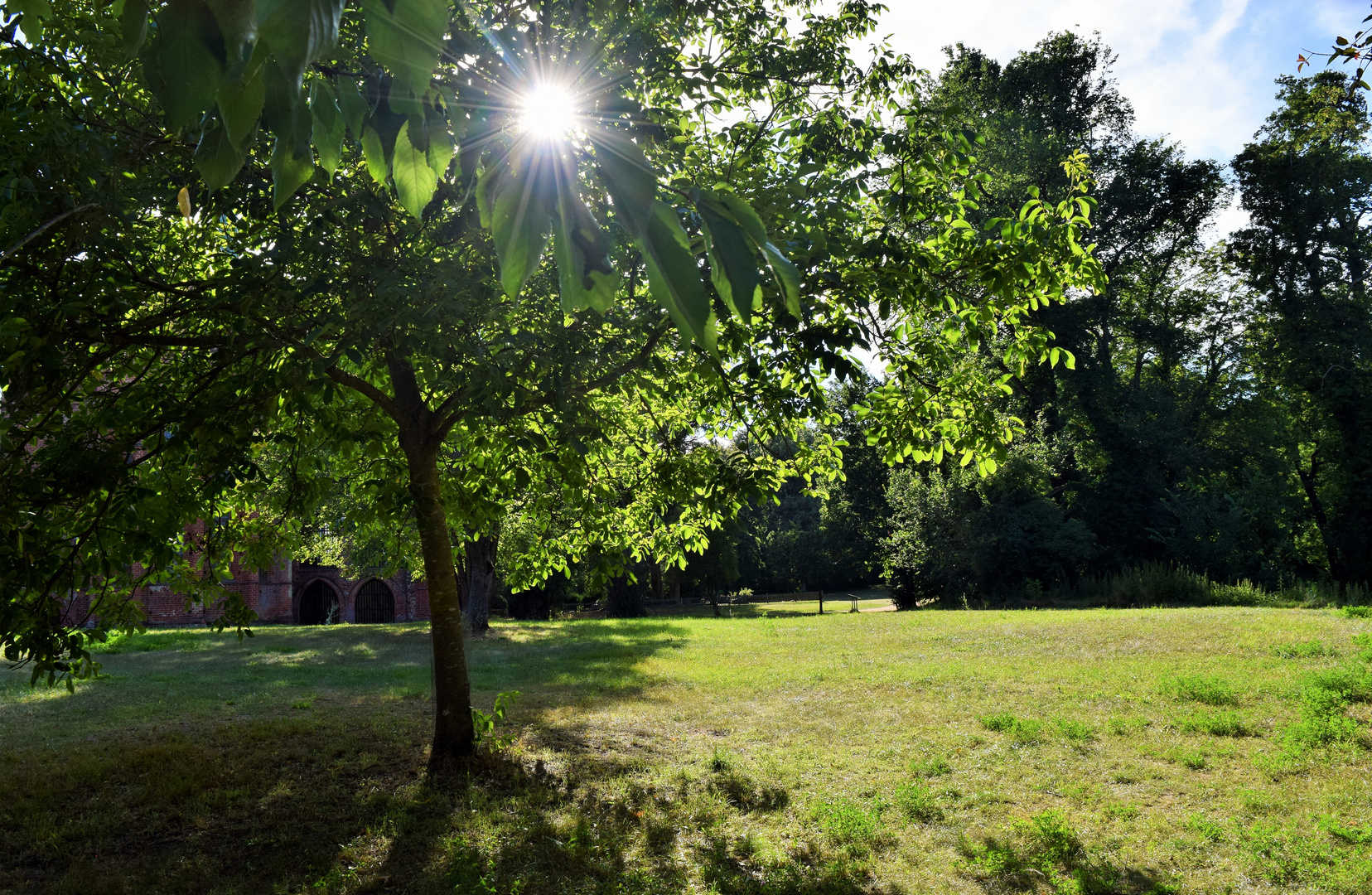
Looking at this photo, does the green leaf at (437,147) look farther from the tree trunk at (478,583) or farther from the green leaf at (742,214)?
Result: the tree trunk at (478,583)

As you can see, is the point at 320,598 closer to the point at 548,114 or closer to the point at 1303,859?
the point at 1303,859

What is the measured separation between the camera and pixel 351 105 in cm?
129

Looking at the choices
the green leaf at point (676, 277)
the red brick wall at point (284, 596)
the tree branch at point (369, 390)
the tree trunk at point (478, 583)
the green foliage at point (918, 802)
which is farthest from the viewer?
the red brick wall at point (284, 596)

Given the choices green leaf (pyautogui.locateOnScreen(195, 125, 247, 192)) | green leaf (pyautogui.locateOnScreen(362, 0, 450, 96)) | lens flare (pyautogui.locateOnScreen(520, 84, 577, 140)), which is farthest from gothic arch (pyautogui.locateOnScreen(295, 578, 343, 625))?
green leaf (pyautogui.locateOnScreen(362, 0, 450, 96))

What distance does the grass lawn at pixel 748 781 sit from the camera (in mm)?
5168

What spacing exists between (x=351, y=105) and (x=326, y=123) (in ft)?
0.23

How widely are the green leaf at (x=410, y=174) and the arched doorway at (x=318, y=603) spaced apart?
45.0 m

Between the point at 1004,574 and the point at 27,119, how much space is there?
28938mm

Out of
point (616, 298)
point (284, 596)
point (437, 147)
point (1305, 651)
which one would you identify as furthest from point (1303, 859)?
point (284, 596)

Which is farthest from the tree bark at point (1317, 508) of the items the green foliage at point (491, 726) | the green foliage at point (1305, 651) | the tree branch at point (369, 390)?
the tree branch at point (369, 390)

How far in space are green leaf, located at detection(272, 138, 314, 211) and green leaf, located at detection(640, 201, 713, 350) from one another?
68cm

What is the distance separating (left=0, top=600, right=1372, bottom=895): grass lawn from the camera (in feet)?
17.0

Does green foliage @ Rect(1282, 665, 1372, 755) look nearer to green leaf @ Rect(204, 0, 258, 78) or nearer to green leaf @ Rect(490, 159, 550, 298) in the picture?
green leaf @ Rect(490, 159, 550, 298)

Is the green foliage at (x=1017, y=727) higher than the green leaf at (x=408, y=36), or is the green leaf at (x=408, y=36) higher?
the green leaf at (x=408, y=36)
